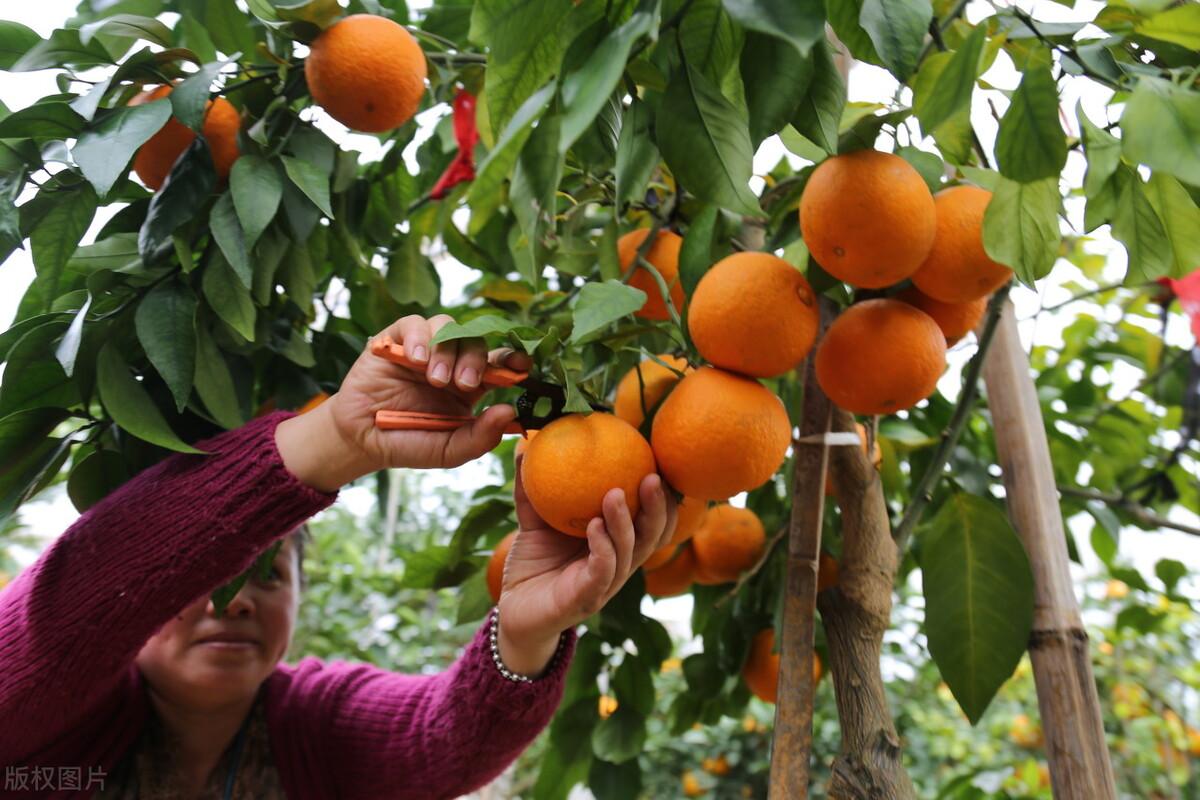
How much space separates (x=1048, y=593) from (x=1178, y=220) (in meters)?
0.32

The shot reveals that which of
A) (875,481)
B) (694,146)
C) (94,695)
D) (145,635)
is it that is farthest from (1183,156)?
(94,695)

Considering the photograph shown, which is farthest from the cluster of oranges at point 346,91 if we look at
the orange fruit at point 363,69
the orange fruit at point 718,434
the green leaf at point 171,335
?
the orange fruit at point 718,434

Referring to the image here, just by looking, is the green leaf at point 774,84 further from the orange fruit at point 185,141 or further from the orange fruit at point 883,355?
the orange fruit at point 185,141

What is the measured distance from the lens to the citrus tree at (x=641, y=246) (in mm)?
466

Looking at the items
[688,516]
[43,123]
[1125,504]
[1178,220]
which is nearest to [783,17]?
[1178,220]

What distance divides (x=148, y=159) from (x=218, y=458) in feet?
0.76

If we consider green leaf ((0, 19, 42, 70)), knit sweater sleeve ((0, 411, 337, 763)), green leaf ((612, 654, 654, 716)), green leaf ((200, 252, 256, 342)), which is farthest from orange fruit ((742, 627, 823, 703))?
green leaf ((0, 19, 42, 70))

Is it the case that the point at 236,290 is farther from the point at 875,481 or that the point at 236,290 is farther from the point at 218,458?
the point at 875,481

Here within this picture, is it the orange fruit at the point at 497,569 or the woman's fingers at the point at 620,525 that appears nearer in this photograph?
the woman's fingers at the point at 620,525

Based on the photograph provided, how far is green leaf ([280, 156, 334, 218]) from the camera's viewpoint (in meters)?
0.66

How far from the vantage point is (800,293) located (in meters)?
0.58

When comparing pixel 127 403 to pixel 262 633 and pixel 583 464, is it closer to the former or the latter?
pixel 583 464

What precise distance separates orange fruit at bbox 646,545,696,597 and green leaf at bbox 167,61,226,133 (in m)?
0.53

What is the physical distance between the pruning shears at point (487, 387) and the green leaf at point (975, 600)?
1.05 feet
